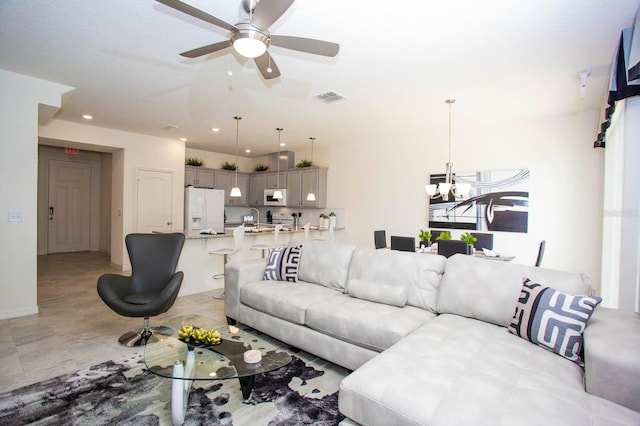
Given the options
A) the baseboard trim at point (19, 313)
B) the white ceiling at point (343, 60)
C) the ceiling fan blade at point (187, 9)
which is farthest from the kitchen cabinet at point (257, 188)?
the ceiling fan blade at point (187, 9)

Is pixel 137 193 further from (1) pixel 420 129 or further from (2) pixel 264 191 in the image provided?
(1) pixel 420 129

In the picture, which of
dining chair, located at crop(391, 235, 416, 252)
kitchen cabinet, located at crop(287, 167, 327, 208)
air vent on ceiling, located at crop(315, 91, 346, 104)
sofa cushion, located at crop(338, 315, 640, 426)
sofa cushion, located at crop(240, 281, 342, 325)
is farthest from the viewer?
kitchen cabinet, located at crop(287, 167, 327, 208)

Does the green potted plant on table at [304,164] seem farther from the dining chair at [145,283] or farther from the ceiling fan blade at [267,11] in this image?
the ceiling fan blade at [267,11]

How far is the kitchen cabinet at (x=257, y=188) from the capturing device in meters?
8.26

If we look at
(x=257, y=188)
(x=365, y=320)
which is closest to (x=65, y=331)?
(x=365, y=320)

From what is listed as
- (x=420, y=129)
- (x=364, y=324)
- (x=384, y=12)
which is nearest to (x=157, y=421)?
(x=364, y=324)

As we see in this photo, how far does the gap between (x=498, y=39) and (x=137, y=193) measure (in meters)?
6.34

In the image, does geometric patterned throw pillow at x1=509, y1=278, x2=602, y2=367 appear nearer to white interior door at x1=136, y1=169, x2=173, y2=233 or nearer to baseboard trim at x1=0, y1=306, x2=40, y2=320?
baseboard trim at x1=0, y1=306, x2=40, y2=320

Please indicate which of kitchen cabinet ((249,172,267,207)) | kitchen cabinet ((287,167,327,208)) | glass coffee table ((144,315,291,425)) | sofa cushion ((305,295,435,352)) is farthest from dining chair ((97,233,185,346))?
kitchen cabinet ((249,172,267,207))

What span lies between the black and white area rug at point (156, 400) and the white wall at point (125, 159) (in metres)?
4.32

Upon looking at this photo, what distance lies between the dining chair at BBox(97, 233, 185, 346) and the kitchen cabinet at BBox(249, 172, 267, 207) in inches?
186

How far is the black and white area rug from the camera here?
1905 millimetres

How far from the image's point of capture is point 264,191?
8.13 meters

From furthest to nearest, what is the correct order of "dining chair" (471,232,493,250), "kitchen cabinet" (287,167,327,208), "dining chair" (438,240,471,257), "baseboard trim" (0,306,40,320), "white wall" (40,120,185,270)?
"kitchen cabinet" (287,167,327,208) → "white wall" (40,120,185,270) → "dining chair" (471,232,493,250) → "baseboard trim" (0,306,40,320) → "dining chair" (438,240,471,257)
